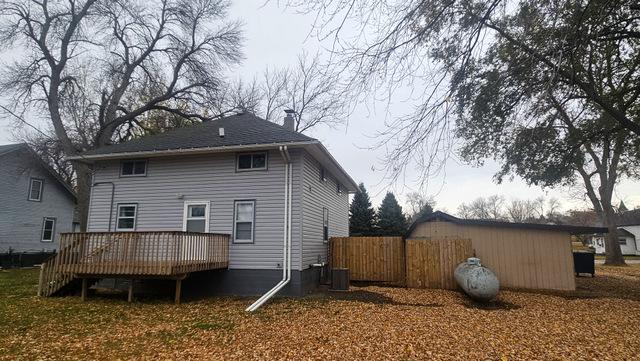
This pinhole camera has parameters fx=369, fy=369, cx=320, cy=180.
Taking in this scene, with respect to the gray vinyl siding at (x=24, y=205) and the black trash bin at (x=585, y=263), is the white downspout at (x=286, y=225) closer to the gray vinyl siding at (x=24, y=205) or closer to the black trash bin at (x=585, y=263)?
the black trash bin at (x=585, y=263)

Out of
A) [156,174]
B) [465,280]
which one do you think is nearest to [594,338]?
[465,280]

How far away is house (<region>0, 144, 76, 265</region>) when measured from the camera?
21047 millimetres

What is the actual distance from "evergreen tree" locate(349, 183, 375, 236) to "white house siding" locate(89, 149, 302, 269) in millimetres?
18482

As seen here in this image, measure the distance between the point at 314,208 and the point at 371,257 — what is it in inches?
110

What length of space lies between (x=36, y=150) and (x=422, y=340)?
23.9 m

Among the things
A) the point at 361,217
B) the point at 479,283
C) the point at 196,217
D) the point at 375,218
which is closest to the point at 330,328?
the point at 479,283

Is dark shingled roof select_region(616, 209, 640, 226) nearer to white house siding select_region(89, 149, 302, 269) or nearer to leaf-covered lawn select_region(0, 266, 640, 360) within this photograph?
leaf-covered lawn select_region(0, 266, 640, 360)

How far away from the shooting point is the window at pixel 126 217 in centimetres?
1251

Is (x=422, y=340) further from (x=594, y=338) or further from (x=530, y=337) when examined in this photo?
(x=594, y=338)

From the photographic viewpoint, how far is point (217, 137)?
12531 millimetres

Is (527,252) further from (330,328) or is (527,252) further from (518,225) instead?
(330,328)

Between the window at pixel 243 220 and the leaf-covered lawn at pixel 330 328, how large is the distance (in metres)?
1.92

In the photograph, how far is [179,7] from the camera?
2264 cm

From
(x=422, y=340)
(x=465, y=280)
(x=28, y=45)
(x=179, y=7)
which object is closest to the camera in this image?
(x=422, y=340)
